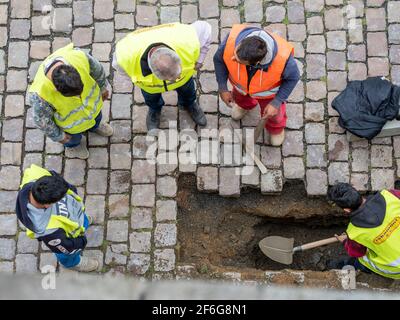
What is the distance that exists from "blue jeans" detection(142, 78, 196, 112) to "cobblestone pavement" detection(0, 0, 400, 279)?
38 cm

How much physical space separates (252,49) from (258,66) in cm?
27

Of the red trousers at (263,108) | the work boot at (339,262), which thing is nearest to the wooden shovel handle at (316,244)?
the work boot at (339,262)

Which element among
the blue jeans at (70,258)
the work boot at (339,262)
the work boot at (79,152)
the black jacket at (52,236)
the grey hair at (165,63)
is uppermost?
the grey hair at (165,63)

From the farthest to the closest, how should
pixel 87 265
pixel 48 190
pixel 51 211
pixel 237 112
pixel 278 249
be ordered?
pixel 237 112
pixel 278 249
pixel 87 265
pixel 51 211
pixel 48 190

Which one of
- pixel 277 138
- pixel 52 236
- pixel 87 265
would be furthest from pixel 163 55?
pixel 87 265

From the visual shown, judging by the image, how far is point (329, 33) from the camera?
7.22m

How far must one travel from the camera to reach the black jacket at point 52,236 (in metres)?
5.11

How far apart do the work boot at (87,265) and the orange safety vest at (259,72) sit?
2.56 m

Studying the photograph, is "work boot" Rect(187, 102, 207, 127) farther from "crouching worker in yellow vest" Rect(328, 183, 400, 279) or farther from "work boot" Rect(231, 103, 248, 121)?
"crouching worker in yellow vest" Rect(328, 183, 400, 279)

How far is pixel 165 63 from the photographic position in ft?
17.1

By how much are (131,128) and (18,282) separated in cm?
463

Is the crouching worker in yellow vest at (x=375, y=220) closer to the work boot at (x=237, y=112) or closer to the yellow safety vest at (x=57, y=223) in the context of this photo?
the work boot at (x=237, y=112)

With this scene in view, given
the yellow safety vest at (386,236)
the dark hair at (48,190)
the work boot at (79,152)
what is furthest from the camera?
the work boot at (79,152)

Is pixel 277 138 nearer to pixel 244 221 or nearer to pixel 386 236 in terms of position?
pixel 244 221
